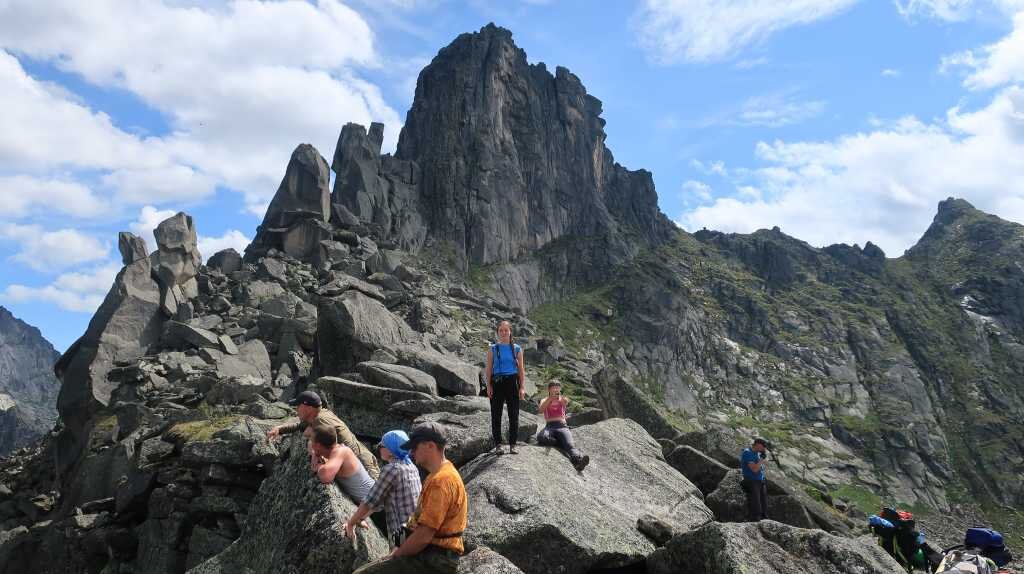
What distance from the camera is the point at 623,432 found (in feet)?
66.5

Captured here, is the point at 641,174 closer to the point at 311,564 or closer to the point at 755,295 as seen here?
the point at 755,295

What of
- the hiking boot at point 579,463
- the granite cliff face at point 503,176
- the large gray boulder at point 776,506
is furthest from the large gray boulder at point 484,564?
the granite cliff face at point 503,176

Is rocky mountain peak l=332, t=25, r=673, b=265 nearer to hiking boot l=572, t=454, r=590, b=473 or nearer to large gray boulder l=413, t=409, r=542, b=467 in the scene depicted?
large gray boulder l=413, t=409, r=542, b=467

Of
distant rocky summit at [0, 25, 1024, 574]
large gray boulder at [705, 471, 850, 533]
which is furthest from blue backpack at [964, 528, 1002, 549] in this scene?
large gray boulder at [705, 471, 850, 533]

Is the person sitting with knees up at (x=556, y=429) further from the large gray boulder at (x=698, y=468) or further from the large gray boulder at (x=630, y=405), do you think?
the large gray boulder at (x=630, y=405)

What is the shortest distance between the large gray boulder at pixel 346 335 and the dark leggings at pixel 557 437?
555 inches

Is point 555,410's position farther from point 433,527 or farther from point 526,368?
point 526,368

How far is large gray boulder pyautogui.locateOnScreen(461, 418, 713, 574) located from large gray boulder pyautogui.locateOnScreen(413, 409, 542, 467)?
73cm

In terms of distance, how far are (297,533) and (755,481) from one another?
12.7m

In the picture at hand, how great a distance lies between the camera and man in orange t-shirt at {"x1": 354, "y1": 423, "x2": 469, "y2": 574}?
839cm

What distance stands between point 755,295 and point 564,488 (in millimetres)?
175615

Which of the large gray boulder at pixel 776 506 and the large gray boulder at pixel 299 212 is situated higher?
the large gray boulder at pixel 299 212

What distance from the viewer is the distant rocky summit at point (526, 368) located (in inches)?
498

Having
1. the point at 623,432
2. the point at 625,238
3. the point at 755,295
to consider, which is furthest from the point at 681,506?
the point at 755,295
